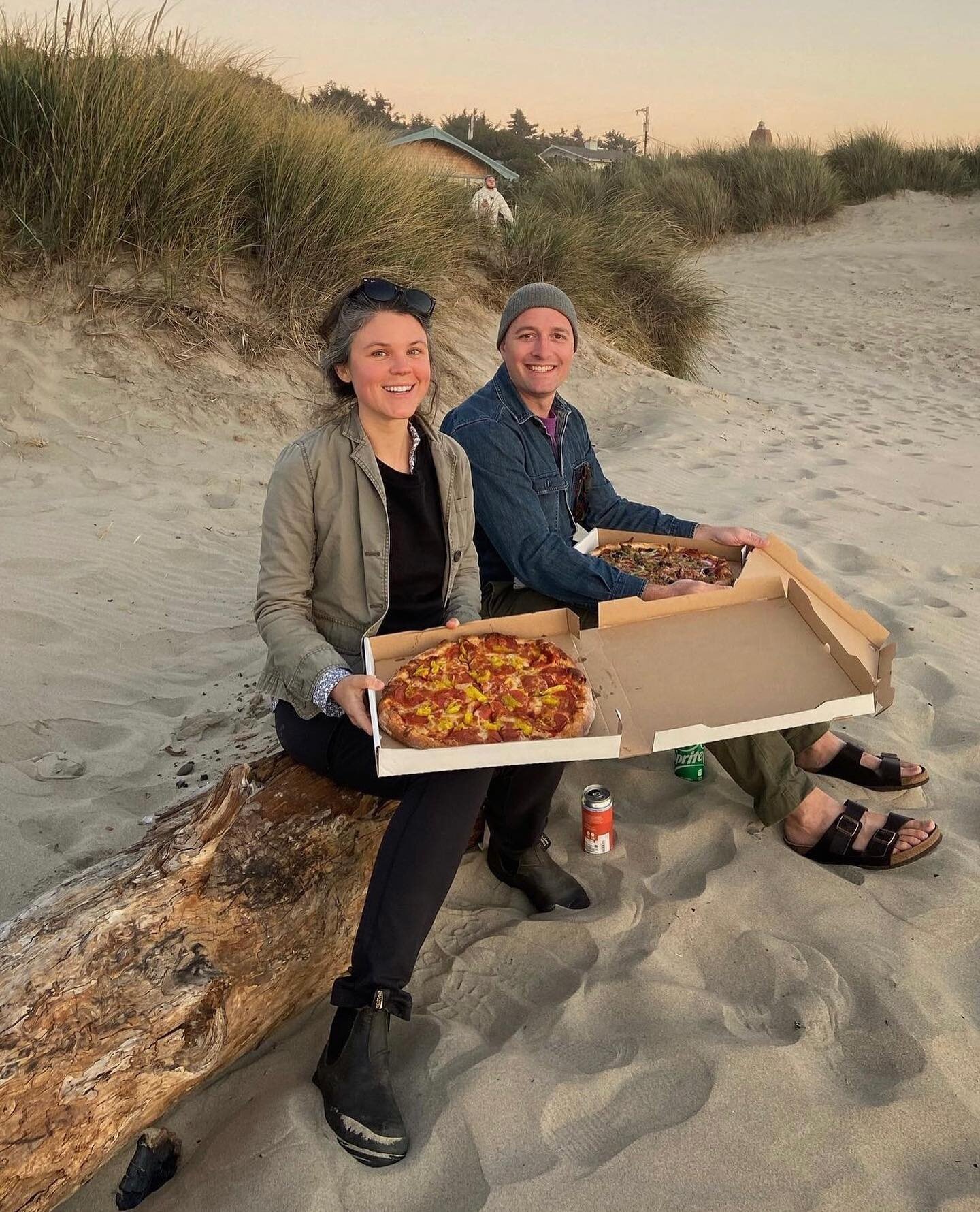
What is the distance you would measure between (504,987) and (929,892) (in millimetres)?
1313

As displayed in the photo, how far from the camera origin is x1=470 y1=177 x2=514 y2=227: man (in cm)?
1011

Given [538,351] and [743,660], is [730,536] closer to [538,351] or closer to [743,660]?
[743,660]

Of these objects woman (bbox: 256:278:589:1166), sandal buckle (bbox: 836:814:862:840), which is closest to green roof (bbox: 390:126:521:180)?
woman (bbox: 256:278:589:1166)

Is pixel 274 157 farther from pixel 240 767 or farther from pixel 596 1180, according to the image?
pixel 596 1180

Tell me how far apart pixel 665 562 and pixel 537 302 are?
3.45 ft

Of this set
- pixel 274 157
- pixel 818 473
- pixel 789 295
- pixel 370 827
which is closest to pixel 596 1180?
pixel 370 827

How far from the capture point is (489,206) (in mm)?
10234

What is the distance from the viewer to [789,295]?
1717cm

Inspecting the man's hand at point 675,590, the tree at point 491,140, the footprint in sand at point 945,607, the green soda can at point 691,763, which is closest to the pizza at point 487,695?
the man's hand at point 675,590

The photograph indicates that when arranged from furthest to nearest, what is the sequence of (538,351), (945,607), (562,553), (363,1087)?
(945,607)
(538,351)
(562,553)
(363,1087)

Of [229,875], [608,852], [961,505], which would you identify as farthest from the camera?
[961,505]

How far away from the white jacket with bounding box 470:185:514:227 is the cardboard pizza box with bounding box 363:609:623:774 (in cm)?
861

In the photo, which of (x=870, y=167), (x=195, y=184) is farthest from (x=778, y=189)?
(x=195, y=184)

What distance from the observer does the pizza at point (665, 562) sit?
3.24 m
